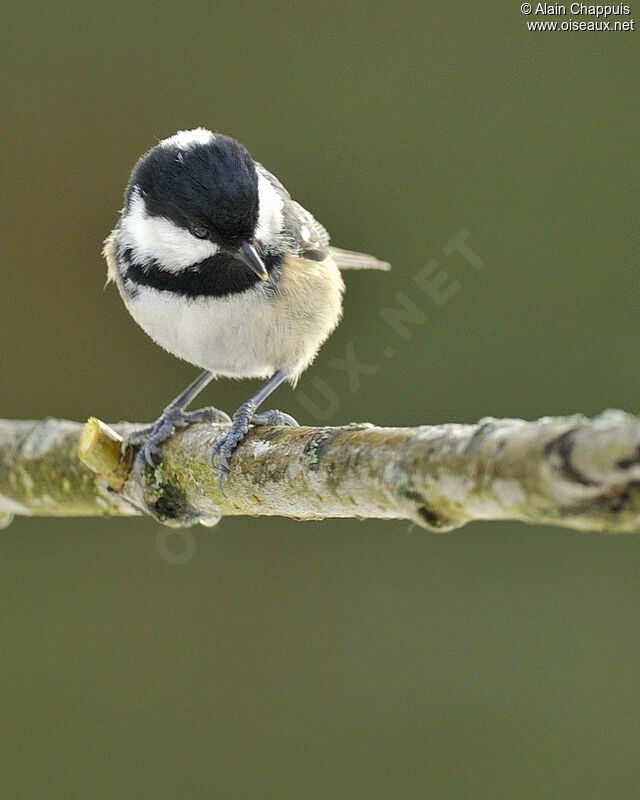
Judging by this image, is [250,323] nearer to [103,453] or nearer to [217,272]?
[217,272]

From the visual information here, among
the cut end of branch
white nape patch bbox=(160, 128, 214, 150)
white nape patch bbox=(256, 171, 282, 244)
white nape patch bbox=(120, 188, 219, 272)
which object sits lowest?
the cut end of branch

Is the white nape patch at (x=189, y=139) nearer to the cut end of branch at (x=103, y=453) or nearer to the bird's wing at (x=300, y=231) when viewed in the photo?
the bird's wing at (x=300, y=231)

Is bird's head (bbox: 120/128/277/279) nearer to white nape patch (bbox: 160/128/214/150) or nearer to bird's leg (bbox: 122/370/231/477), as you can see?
white nape patch (bbox: 160/128/214/150)

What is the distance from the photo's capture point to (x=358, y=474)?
100 cm

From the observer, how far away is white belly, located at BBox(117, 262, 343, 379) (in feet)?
4.74

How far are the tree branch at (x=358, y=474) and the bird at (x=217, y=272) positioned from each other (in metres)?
0.06

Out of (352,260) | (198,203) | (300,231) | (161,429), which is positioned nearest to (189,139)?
(198,203)

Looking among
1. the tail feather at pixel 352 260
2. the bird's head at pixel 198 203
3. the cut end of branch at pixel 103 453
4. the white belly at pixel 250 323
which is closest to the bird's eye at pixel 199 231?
the bird's head at pixel 198 203

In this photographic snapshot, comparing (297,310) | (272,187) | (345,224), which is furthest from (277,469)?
(345,224)

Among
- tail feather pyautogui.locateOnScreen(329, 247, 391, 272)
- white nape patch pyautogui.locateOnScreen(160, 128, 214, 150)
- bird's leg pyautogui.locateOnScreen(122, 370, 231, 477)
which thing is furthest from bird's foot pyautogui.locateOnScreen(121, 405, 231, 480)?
tail feather pyautogui.locateOnScreen(329, 247, 391, 272)

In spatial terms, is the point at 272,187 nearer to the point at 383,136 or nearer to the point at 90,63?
the point at 383,136

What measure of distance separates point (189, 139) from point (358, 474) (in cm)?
69

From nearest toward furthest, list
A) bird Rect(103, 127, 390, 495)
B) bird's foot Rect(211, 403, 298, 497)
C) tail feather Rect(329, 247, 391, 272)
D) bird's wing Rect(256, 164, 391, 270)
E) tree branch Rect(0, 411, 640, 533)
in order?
tree branch Rect(0, 411, 640, 533)
bird's foot Rect(211, 403, 298, 497)
bird Rect(103, 127, 390, 495)
bird's wing Rect(256, 164, 391, 270)
tail feather Rect(329, 247, 391, 272)

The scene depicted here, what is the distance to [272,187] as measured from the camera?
62.4 inches
